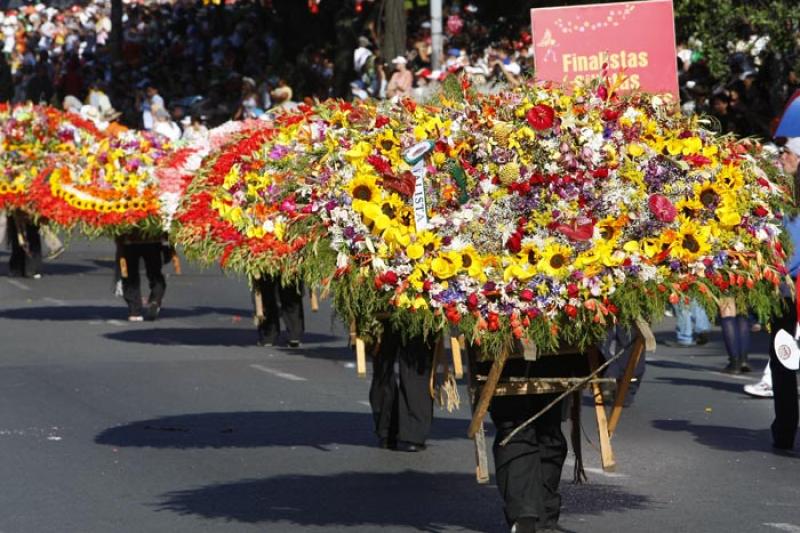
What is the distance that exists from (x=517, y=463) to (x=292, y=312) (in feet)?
31.9

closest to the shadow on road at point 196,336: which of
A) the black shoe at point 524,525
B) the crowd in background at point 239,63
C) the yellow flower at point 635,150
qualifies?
the crowd in background at point 239,63

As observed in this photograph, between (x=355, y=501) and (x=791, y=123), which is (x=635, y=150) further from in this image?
(x=791, y=123)

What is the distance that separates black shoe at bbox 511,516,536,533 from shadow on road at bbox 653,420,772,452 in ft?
12.0

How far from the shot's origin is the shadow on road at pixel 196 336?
59.2 feet

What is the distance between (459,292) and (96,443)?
14.1 ft

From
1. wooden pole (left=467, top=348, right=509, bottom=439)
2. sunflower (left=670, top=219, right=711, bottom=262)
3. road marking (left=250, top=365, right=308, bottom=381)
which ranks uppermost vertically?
sunflower (left=670, top=219, right=711, bottom=262)

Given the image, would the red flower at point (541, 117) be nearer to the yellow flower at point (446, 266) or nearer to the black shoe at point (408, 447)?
the yellow flower at point (446, 266)

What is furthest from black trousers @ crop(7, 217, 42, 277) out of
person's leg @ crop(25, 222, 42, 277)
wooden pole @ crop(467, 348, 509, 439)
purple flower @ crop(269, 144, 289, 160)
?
wooden pole @ crop(467, 348, 509, 439)

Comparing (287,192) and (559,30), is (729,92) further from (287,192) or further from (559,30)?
(287,192)

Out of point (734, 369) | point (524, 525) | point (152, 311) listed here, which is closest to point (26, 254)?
point (152, 311)

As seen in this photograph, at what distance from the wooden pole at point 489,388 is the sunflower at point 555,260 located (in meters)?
0.37

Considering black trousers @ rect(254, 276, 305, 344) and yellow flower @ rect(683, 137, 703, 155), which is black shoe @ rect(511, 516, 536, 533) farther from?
black trousers @ rect(254, 276, 305, 344)

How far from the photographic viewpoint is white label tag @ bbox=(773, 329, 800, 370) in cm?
951

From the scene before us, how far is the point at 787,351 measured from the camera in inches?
379
